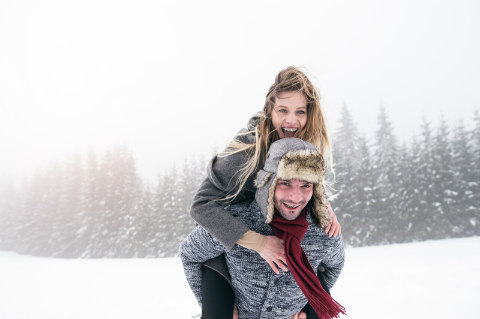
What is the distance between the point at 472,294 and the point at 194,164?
2453 centimetres

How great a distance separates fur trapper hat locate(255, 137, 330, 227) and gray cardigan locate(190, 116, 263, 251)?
0.89 ft

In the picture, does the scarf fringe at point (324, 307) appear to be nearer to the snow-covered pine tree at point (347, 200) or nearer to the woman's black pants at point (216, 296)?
the woman's black pants at point (216, 296)

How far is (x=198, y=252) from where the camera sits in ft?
7.34

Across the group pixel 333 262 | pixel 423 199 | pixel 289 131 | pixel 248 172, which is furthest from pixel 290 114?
pixel 423 199

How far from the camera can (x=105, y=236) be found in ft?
88.4

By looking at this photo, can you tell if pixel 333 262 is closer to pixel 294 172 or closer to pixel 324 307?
Answer: pixel 324 307

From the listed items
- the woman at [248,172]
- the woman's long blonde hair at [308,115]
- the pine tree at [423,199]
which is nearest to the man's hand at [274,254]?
the woman at [248,172]

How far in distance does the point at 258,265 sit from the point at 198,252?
1.55ft

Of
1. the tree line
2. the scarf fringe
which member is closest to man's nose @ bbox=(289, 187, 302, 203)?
the scarf fringe

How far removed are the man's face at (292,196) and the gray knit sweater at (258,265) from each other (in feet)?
0.65

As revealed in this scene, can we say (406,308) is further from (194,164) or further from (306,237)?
(194,164)

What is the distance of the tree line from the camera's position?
2180 centimetres

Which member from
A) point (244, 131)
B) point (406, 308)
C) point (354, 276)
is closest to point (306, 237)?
point (244, 131)

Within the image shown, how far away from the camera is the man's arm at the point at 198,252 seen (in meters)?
2.20
